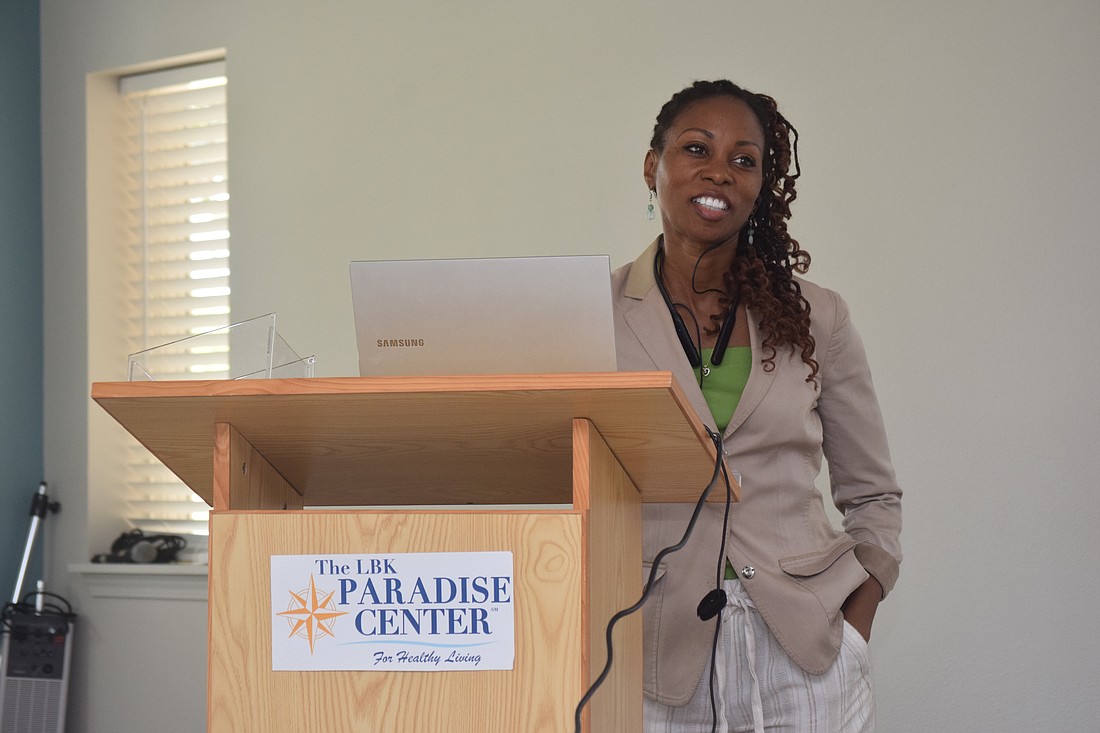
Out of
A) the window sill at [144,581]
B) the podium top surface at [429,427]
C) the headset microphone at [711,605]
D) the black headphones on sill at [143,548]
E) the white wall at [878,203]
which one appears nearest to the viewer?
the podium top surface at [429,427]

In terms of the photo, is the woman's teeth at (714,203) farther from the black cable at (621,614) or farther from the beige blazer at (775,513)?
the black cable at (621,614)

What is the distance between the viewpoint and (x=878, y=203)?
9.40 ft

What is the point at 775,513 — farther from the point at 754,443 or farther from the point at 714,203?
the point at 714,203

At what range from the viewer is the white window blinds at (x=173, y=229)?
3812 mm

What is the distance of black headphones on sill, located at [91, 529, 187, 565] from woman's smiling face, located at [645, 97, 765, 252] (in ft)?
7.99

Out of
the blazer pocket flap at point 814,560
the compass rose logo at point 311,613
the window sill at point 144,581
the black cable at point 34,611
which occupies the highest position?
the compass rose logo at point 311,613

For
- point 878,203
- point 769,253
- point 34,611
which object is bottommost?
point 34,611

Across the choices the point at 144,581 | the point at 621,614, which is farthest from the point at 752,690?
the point at 144,581

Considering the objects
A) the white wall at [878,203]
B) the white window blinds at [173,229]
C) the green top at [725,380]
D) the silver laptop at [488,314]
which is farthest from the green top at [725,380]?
the white window blinds at [173,229]

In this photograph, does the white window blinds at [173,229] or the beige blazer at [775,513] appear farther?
the white window blinds at [173,229]

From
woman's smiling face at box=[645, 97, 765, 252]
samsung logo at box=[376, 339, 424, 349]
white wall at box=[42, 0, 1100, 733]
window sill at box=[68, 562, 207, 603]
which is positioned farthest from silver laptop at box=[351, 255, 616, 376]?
window sill at box=[68, 562, 207, 603]

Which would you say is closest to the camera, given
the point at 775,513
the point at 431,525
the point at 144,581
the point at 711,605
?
the point at 431,525

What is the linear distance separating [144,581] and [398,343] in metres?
2.80

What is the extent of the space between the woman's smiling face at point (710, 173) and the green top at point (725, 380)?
0.66 feet
